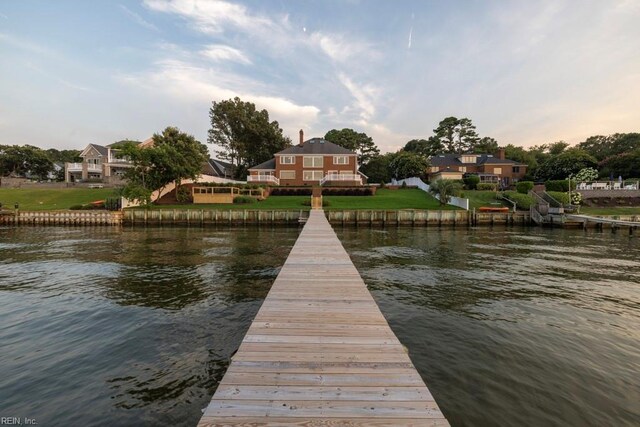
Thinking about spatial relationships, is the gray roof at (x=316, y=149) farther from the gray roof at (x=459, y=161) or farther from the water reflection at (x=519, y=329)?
the water reflection at (x=519, y=329)

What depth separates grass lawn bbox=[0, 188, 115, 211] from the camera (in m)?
44.0

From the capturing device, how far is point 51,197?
48.0m

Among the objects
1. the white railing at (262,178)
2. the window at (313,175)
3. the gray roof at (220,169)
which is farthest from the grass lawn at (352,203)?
the gray roof at (220,169)

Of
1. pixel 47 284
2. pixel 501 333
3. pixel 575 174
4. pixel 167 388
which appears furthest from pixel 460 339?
pixel 575 174

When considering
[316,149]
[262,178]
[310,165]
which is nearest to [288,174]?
[310,165]

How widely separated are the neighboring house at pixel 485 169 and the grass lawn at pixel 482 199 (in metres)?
13.0

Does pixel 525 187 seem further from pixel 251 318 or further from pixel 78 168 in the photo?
pixel 78 168

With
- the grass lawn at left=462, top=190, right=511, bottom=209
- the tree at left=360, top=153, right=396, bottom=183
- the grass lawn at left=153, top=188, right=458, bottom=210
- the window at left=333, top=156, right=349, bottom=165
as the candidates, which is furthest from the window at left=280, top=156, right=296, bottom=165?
the tree at left=360, top=153, right=396, bottom=183

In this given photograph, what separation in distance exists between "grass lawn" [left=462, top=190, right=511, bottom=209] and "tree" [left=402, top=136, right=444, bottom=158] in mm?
41725

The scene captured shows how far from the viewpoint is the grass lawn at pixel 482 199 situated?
4247 centimetres

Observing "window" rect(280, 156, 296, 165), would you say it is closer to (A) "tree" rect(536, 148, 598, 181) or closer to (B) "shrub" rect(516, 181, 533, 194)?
(B) "shrub" rect(516, 181, 533, 194)

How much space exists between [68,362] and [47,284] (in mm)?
8666

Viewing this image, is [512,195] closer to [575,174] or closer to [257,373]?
[575,174]

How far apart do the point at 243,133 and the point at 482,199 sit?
48.7 metres
